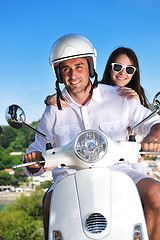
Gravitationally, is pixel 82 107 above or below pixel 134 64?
below

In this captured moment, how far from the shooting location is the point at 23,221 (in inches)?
1681

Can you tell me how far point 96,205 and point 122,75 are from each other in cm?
206

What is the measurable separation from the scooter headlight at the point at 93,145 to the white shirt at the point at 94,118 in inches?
27.4

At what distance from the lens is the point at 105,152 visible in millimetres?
1607

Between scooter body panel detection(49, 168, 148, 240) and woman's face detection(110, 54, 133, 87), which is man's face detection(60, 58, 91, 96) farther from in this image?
woman's face detection(110, 54, 133, 87)

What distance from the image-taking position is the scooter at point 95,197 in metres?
1.49

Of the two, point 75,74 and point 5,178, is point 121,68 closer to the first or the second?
point 75,74

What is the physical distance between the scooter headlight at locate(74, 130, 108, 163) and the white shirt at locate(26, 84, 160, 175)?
2.29 feet

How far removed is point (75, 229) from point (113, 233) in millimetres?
149

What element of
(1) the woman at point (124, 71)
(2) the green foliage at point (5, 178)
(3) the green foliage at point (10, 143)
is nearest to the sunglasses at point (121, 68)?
(1) the woman at point (124, 71)

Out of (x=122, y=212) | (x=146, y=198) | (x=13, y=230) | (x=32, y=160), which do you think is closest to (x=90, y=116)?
(x=32, y=160)

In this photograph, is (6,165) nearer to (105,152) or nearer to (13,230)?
(13,230)

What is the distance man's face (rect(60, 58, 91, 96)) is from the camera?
2.39 metres

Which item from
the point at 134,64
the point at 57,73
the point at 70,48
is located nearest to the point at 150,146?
the point at 70,48
